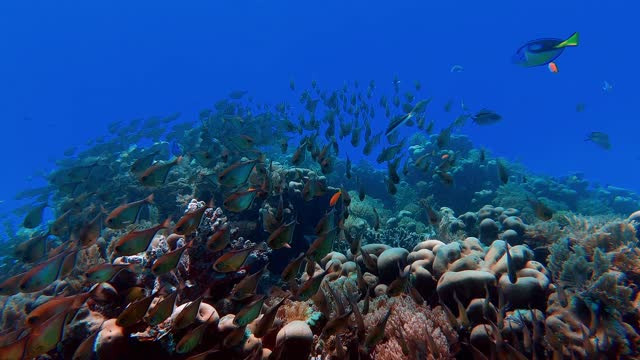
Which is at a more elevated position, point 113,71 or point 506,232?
point 113,71

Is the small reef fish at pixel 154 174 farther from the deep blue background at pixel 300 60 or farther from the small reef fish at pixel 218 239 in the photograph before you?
the deep blue background at pixel 300 60

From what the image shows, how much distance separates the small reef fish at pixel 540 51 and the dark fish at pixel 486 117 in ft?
5.58

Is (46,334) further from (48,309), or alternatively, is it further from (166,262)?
(166,262)

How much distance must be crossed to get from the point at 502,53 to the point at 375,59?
136 feet

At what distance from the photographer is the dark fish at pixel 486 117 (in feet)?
23.1

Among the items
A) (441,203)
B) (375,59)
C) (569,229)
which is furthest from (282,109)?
(375,59)

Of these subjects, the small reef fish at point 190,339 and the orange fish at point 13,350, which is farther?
the small reef fish at point 190,339

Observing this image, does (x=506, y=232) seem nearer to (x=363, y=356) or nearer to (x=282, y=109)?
(x=363, y=356)

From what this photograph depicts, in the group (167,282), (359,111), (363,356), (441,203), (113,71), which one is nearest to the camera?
(363,356)

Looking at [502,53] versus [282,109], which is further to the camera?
[502,53]

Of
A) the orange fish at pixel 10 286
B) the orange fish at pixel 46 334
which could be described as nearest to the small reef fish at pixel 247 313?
the orange fish at pixel 46 334

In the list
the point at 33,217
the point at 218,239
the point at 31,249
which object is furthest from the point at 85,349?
the point at 33,217

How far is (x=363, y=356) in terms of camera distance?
12.5 feet

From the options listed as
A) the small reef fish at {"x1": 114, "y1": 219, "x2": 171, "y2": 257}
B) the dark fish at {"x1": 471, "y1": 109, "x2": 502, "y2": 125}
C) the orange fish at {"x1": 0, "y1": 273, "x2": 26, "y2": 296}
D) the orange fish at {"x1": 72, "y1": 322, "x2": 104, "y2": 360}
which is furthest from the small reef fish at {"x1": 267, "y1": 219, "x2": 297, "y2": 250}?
the dark fish at {"x1": 471, "y1": 109, "x2": 502, "y2": 125}
